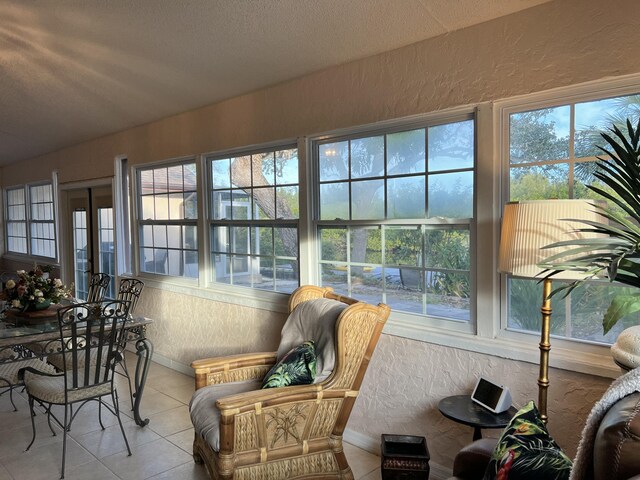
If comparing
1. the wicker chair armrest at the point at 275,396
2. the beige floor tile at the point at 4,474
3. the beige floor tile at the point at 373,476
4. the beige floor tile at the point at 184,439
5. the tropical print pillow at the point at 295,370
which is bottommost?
the beige floor tile at the point at 4,474

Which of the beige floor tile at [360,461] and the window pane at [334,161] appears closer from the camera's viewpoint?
the beige floor tile at [360,461]

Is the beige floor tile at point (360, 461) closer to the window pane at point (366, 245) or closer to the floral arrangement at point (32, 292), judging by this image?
the window pane at point (366, 245)

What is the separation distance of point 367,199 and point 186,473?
78.2 inches

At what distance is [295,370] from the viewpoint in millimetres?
2461

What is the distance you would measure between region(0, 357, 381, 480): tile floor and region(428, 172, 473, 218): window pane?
1.56 m

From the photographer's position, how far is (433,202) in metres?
2.66

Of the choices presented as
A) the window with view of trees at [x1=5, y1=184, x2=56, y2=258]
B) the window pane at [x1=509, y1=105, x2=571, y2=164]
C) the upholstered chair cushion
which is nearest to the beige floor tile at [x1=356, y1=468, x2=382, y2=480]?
the upholstered chair cushion

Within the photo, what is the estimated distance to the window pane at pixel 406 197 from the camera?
2.71 m

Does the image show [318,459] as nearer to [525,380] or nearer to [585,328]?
[525,380]

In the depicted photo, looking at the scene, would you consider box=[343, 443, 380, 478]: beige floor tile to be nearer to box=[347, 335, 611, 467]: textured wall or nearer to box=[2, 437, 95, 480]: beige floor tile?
box=[347, 335, 611, 467]: textured wall

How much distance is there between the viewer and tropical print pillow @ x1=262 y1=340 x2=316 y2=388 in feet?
8.00

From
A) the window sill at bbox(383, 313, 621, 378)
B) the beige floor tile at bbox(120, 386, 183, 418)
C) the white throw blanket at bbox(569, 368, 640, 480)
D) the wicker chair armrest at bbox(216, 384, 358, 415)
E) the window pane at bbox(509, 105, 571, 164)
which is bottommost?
the beige floor tile at bbox(120, 386, 183, 418)

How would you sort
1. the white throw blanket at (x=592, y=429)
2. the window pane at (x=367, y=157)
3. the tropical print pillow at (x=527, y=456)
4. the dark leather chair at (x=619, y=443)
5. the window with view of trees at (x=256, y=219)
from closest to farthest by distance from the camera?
the dark leather chair at (x=619, y=443), the white throw blanket at (x=592, y=429), the tropical print pillow at (x=527, y=456), the window pane at (x=367, y=157), the window with view of trees at (x=256, y=219)

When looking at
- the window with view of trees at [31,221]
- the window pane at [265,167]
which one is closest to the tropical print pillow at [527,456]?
the window pane at [265,167]
